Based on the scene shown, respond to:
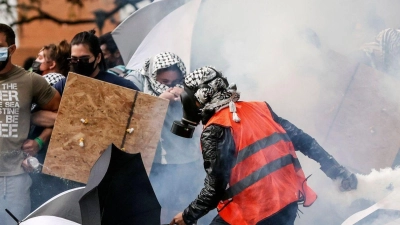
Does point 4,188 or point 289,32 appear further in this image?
point 289,32

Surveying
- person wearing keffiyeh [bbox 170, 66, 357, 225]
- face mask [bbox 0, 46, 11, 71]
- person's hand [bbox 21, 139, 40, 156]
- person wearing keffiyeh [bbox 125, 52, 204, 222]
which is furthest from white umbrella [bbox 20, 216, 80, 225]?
person wearing keffiyeh [bbox 125, 52, 204, 222]

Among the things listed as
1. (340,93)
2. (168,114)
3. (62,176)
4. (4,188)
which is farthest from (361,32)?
(4,188)

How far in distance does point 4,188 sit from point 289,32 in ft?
8.07

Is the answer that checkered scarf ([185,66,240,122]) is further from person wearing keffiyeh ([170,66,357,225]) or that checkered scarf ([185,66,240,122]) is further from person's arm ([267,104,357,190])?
person's arm ([267,104,357,190])

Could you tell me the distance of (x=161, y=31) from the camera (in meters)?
5.37

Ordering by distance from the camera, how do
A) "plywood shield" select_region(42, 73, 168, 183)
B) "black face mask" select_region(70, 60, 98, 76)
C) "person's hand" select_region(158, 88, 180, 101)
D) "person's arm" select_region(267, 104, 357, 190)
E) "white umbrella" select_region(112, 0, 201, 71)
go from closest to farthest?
"person's arm" select_region(267, 104, 357, 190), "plywood shield" select_region(42, 73, 168, 183), "black face mask" select_region(70, 60, 98, 76), "person's hand" select_region(158, 88, 180, 101), "white umbrella" select_region(112, 0, 201, 71)

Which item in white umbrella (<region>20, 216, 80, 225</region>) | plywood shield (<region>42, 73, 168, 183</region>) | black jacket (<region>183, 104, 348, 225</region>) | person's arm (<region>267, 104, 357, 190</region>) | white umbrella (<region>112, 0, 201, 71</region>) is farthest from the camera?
white umbrella (<region>112, 0, 201, 71</region>)

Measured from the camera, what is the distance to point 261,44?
5.00 meters

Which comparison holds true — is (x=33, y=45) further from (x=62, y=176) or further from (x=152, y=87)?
(x=62, y=176)

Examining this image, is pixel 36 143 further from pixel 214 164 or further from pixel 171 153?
pixel 214 164

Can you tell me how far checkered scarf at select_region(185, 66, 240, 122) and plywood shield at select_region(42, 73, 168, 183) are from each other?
60 centimetres

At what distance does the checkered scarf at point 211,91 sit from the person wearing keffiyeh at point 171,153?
1.01 meters

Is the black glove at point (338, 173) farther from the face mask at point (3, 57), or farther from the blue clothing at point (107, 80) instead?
the face mask at point (3, 57)

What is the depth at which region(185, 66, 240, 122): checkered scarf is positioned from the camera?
3367 millimetres
